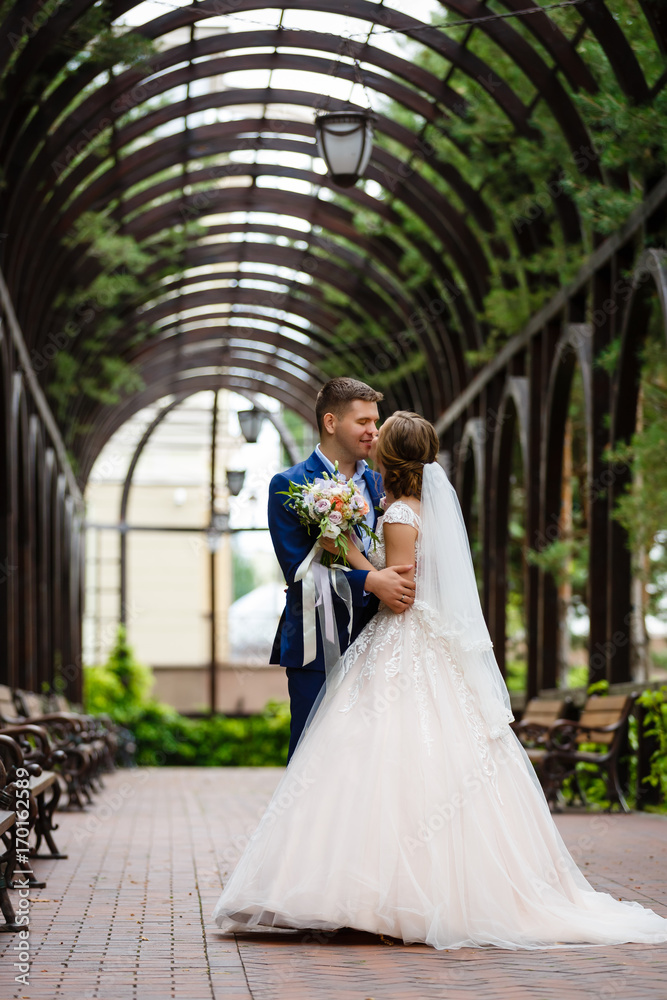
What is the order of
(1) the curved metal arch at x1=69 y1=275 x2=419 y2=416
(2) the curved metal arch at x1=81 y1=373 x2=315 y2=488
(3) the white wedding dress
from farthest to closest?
(2) the curved metal arch at x1=81 y1=373 x2=315 y2=488
(1) the curved metal arch at x1=69 y1=275 x2=419 y2=416
(3) the white wedding dress

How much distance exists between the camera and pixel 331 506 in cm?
432

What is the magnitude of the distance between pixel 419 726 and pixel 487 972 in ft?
2.97

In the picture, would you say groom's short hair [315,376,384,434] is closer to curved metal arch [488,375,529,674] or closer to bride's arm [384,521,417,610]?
bride's arm [384,521,417,610]

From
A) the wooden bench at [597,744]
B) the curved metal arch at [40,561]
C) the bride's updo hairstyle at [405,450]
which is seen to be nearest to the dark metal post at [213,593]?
the curved metal arch at [40,561]

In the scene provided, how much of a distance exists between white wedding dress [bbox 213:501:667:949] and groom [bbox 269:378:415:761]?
14 cm

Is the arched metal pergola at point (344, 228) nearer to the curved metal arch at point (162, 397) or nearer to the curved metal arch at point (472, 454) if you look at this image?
the curved metal arch at point (472, 454)

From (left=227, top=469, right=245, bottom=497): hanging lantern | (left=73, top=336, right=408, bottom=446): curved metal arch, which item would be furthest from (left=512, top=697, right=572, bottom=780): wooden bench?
(left=73, top=336, right=408, bottom=446): curved metal arch

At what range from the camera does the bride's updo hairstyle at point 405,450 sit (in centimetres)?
448

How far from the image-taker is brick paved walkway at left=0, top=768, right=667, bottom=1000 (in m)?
3.28

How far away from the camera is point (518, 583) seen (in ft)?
69.6

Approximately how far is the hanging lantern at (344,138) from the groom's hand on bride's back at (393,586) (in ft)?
16.8

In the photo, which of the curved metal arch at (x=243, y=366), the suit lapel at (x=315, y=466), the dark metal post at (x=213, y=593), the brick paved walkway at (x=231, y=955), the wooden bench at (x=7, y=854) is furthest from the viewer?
the dark metal post at (x=213, y=593)

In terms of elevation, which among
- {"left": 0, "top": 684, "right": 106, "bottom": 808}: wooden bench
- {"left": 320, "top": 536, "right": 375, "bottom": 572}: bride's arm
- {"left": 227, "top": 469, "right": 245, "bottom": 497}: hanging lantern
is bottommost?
{"left": 0, "top": 684, "right": 106, "bottom": 808}: wooden bench

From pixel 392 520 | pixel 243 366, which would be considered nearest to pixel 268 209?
pixel 243 366
